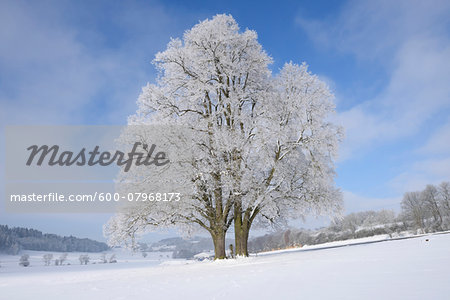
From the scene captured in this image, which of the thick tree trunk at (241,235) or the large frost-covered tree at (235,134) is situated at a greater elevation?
the large frost-covered tree at (235,134)

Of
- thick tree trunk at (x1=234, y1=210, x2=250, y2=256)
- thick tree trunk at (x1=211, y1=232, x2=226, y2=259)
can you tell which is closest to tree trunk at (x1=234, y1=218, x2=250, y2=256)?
thick tree trunk at (x1=234, y1=210, x2=250, y2=256)

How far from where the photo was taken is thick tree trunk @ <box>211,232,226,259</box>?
14.9 meters

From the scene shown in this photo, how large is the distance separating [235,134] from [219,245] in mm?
5579

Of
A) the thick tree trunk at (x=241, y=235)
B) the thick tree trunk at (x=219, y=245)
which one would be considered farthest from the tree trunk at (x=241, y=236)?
the thick tree trunk at (x=219, y=245)

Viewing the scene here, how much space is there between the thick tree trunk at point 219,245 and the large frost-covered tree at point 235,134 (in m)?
0.05

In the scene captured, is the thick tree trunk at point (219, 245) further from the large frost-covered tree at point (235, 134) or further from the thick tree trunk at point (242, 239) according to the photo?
the thick tree trunk at point (242, 239)

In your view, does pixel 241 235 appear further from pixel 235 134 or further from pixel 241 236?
pixel 235 134

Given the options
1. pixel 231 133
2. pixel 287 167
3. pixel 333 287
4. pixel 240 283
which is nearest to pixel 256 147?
pixel 231 133

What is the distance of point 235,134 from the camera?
14.5 m

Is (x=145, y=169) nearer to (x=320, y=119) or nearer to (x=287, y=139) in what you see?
(x=287, y=139)

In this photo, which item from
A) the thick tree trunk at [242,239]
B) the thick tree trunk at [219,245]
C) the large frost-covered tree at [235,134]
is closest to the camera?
the large frost-covered tree at [235,134]

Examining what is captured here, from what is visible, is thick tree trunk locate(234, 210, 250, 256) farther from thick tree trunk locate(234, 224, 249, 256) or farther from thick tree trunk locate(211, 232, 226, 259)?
thick tree trunk locate(211, 232, 226, 259)

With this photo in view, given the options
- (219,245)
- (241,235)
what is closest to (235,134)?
(241,235)

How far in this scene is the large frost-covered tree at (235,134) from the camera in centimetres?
1436
